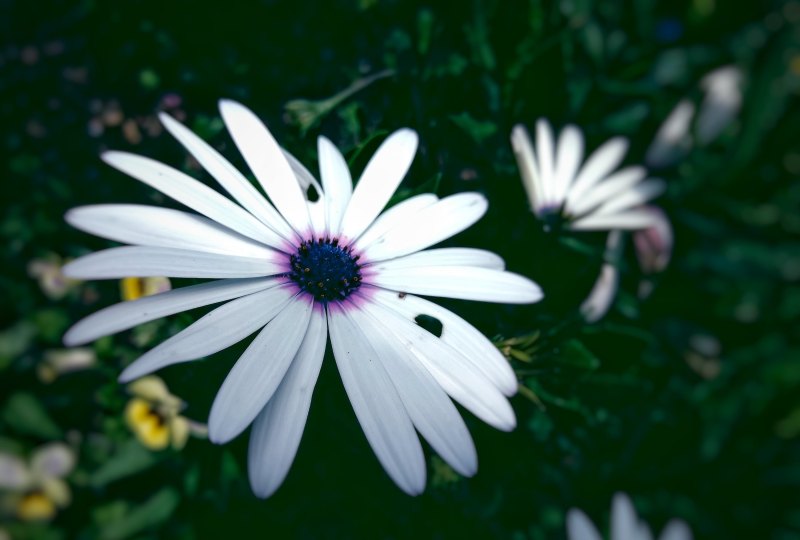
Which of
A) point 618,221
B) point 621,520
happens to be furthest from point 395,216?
point 621,520

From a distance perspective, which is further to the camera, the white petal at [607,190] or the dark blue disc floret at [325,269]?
the white petal at [607,190]

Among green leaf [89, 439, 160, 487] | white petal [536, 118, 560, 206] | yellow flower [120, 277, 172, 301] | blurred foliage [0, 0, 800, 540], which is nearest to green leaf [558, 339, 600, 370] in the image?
blurred foliage [0, 0, 800, 540]

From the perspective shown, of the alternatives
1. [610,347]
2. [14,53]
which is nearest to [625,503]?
[610,347]

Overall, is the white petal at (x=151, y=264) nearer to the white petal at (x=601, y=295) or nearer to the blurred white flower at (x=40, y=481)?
the white petal at (x=601, y=295)

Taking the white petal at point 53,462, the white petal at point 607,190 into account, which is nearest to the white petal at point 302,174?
the white petal at point 607,190

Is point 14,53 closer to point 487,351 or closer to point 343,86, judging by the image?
point 343,86

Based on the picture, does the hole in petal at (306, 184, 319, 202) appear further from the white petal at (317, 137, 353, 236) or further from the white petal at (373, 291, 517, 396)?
the white petal at (373, 291, 517, 396)
